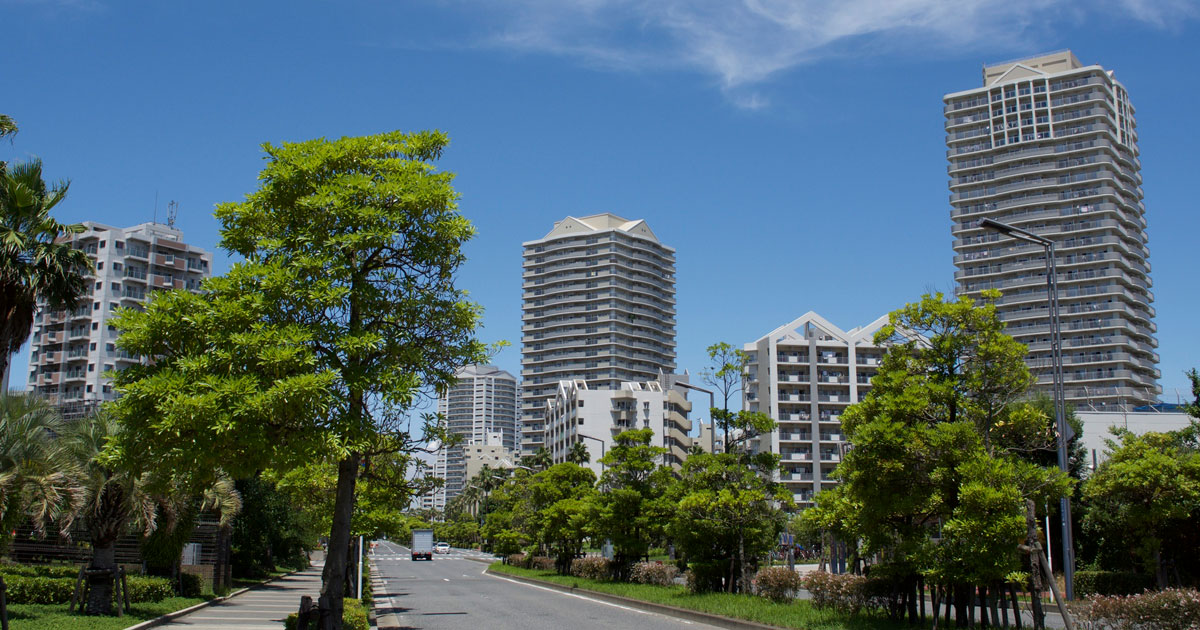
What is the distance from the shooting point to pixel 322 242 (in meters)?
12.9

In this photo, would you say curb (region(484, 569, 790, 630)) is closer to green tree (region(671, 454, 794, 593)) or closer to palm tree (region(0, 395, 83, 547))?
green tree (region(671, 454, 794, 593))

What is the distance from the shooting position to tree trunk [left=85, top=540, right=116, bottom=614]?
64.5 feet

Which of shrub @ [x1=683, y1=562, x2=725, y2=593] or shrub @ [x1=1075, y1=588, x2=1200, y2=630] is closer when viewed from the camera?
shrub @ [x1=1075, y1=588, x2=1200, y2=630]

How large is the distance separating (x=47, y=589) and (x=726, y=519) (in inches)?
682

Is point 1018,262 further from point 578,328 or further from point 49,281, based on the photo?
point 49,281

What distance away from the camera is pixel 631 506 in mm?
33625

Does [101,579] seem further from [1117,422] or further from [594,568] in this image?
[1117,422]

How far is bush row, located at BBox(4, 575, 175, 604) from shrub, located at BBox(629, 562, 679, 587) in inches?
636

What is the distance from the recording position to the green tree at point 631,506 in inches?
1289

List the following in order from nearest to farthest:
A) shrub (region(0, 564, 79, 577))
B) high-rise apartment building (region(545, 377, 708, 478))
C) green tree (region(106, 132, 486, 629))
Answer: green tree (region(106, 132, 486, 629))
shrub (region(0, 564, 79, 577))
high-rise apartment building (region(545, 377, 708, 478))

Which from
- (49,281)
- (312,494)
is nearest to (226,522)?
(312,494)

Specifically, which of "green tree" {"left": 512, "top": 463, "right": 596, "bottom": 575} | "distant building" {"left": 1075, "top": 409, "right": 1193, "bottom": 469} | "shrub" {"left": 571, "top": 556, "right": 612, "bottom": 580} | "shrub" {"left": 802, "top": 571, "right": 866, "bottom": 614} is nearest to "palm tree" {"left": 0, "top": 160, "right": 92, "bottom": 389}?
"shrub" {"left": 802, "top": 571, "right": 866, "bottom": 614}

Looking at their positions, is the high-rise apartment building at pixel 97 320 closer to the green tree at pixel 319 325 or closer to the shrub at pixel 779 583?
the shrub at pixel 779 583

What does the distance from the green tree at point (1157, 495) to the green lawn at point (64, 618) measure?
23.5m
